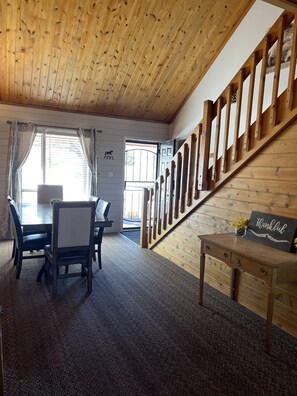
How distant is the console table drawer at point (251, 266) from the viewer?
2062 millimetres

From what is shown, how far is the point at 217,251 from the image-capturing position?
8.40ft

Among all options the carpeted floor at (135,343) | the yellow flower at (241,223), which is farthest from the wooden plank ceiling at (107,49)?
the carpeted floor at (135,343)

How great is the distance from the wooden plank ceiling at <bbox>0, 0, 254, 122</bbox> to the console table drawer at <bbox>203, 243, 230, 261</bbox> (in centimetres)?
329

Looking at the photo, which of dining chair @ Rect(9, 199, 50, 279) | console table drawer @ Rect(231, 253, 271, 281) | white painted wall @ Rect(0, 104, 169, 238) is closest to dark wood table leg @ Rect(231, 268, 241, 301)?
console table drawer @ Rect(231, 253, 271, 281)

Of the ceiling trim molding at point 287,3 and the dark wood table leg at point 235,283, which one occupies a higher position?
the ceiling trim molding at point 287,3

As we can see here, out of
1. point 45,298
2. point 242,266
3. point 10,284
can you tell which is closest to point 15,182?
point 10,284

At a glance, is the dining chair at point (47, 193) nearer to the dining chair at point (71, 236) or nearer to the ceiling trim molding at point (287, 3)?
the dining chair at point (71, 236)

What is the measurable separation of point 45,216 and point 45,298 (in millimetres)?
972

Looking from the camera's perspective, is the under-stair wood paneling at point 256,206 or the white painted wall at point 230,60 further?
the white painted wall at point 230,60

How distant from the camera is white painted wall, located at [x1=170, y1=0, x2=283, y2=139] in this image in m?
3.95

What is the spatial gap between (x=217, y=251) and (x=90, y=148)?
3.80 m

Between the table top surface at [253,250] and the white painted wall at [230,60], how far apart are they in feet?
10.0

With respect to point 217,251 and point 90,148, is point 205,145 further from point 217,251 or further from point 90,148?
point 90,148

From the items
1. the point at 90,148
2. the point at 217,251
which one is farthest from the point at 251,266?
the point at 90,148
